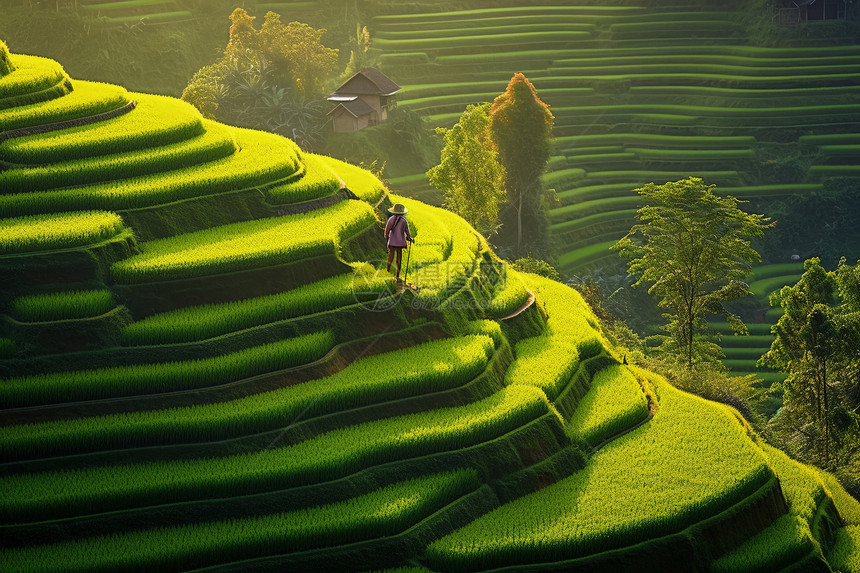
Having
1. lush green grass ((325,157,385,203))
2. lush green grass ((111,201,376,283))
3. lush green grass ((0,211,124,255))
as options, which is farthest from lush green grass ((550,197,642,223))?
lush green grass ((0,211,124,255))

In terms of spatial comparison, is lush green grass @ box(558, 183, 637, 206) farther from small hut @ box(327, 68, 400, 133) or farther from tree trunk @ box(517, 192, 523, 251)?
small hut @ box(327, 68, 400, 133)

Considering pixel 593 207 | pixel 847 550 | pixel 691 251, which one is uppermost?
pixel 691 251

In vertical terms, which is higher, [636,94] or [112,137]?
[112,137]

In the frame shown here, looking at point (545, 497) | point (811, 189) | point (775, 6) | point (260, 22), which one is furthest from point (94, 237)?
point (775, 6)

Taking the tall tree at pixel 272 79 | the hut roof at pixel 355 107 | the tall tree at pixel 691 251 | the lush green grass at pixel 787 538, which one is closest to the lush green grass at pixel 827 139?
the hut roof at pixel 355 107

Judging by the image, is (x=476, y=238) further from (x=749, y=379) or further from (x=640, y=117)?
(x=640, y=117)

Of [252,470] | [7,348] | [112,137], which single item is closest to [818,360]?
[252,470]

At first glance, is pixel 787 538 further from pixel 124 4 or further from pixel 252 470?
pixel 124 4
